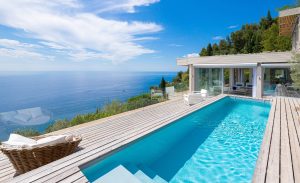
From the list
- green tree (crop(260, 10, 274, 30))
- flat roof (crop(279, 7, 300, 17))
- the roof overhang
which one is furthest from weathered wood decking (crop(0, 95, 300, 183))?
green tree (crop(260, 10, 274, 30))

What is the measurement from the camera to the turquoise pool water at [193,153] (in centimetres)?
462

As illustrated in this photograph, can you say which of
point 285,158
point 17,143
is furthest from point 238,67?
point 17,143

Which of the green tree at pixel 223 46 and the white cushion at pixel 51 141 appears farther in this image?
the green tree at pixel 223 46

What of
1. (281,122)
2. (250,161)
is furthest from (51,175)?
(281,122)

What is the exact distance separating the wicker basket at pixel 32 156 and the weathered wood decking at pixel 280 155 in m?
3.73

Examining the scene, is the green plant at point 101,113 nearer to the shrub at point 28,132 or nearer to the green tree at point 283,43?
the shrub at point 28,132

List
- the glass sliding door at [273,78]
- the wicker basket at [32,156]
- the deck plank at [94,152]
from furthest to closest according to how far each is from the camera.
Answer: the glass sliding door at [273,78], the wicker basket at [32,156], the deck plank at [94,152]

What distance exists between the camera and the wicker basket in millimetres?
3689

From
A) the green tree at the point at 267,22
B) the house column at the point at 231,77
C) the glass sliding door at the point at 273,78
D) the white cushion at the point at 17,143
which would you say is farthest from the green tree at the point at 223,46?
the white cushion at the point at 17,143

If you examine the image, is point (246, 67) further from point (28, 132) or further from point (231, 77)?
point (28, 132)

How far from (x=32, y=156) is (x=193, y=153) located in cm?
427

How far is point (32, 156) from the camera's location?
3.77 m

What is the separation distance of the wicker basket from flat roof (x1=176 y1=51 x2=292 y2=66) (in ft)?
44.2

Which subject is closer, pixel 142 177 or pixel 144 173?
pixel 142 177
